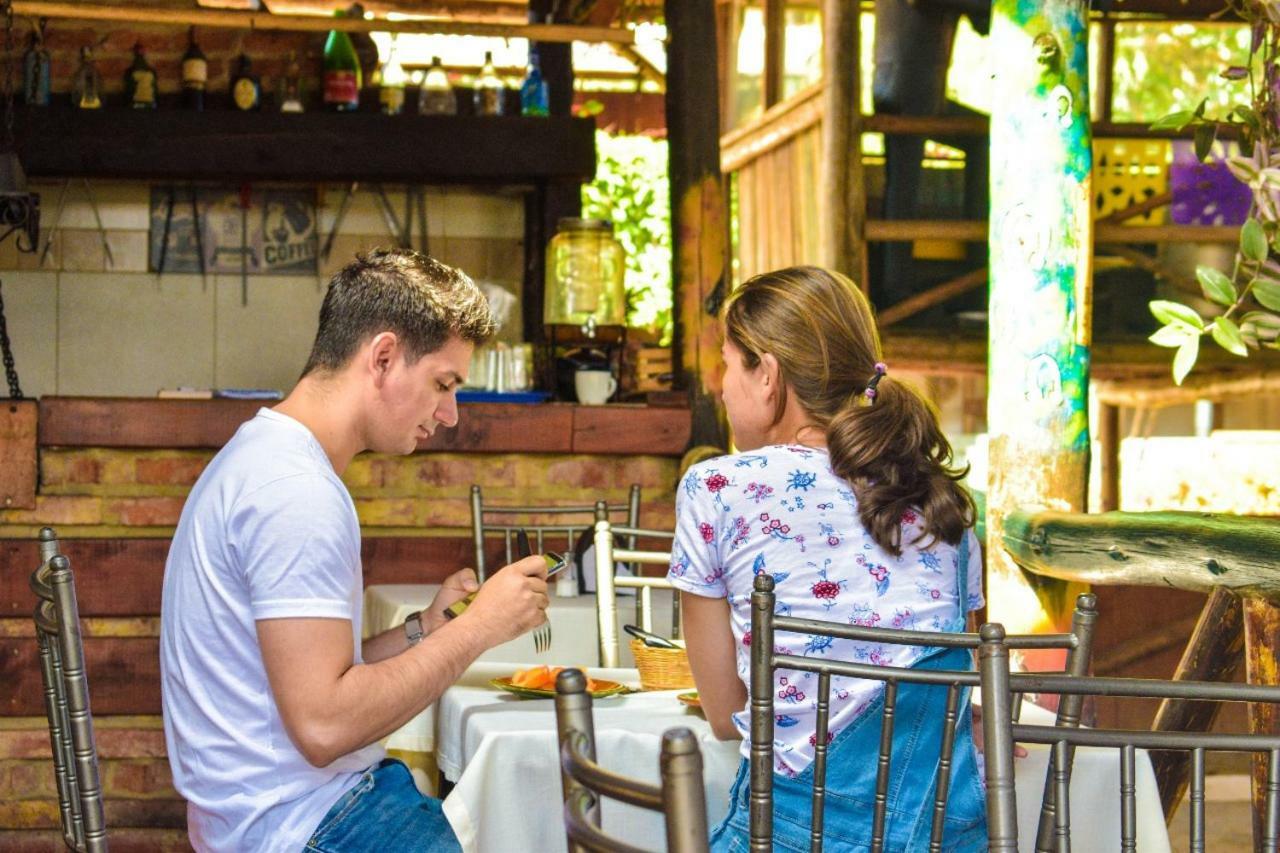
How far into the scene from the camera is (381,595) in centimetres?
470

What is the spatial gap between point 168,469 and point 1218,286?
368cm

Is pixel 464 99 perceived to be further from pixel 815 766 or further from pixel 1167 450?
pixel 815 766

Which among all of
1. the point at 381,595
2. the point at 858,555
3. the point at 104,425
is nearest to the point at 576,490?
the point at 381,595

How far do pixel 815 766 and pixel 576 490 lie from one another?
3.41 meters

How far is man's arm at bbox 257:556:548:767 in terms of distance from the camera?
180cm

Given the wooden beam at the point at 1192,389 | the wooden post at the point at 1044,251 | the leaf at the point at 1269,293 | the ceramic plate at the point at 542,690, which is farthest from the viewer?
the wooden beam at the point at 1192,389

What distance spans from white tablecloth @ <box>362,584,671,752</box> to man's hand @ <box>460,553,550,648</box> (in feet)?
4.13

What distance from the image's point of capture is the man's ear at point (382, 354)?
2.08 meters

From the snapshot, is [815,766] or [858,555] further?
[858,555]

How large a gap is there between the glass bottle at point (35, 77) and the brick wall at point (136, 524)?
176 centimetres

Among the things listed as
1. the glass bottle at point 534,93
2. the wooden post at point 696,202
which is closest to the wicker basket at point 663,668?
the wooden post at point 696,202

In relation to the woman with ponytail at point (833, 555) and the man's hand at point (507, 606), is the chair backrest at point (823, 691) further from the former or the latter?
the man's hand at point (507, 606)

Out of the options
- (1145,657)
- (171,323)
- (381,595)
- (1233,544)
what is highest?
(171,323)

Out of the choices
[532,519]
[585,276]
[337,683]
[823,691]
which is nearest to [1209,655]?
[823,691]
